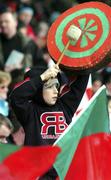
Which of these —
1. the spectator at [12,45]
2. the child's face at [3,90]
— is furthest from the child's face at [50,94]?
A: the spectator at [12,45]

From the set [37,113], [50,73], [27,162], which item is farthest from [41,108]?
[27,162]

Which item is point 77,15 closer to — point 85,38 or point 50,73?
point 85,38

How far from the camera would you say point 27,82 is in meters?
6.02

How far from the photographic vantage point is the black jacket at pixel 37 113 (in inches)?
236

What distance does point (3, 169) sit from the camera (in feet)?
16.8

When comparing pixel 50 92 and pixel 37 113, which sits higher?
pixel 50 92

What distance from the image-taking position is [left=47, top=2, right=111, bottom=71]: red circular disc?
6051 millimetres

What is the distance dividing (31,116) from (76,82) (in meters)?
0.51

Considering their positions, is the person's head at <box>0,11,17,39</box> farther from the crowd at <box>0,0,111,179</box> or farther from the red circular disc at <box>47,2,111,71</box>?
the red circular disc at <box>47,2,111,71</box>

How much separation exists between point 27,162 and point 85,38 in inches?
57.2

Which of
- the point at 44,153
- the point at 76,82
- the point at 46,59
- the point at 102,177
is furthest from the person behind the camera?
the point at 46,59

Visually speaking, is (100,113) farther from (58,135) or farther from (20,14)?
(20,14)

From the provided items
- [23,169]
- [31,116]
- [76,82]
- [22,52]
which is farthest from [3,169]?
[22,52]

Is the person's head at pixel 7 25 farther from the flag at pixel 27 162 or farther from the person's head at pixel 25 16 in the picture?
the flag at pixel 27 162
